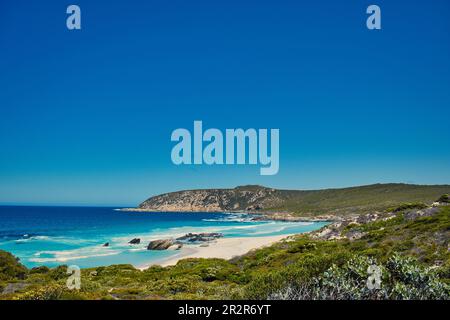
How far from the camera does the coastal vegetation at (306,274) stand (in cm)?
854

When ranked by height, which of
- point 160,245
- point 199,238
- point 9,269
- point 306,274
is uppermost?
point 306,274

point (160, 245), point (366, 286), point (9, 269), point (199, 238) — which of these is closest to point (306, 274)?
point (366, 286)

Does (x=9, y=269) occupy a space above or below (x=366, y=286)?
below

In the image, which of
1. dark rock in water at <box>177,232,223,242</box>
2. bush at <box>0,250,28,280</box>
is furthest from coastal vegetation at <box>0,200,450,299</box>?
dark rock in water at <box>177,232,223,242</box>

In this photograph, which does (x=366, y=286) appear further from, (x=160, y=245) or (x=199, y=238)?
(x=199, y=238)

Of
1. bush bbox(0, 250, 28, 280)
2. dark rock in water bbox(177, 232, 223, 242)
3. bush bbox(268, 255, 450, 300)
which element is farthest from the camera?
dark rock in water bbox(177, 232, 223, 242)

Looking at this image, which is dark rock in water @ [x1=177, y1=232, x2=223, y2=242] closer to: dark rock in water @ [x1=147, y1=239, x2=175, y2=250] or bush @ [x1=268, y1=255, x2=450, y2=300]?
dark rock in water @ [x1=147, y1=239, x2=175, y2=250]

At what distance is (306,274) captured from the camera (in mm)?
9695

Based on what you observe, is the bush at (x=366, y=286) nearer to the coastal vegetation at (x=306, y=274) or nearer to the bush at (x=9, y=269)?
the coastal vegetation at (x=306, y=274)

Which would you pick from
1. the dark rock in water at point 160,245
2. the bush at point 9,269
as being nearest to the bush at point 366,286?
the bush at point 9,269

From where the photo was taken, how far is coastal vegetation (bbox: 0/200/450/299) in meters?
8.54
